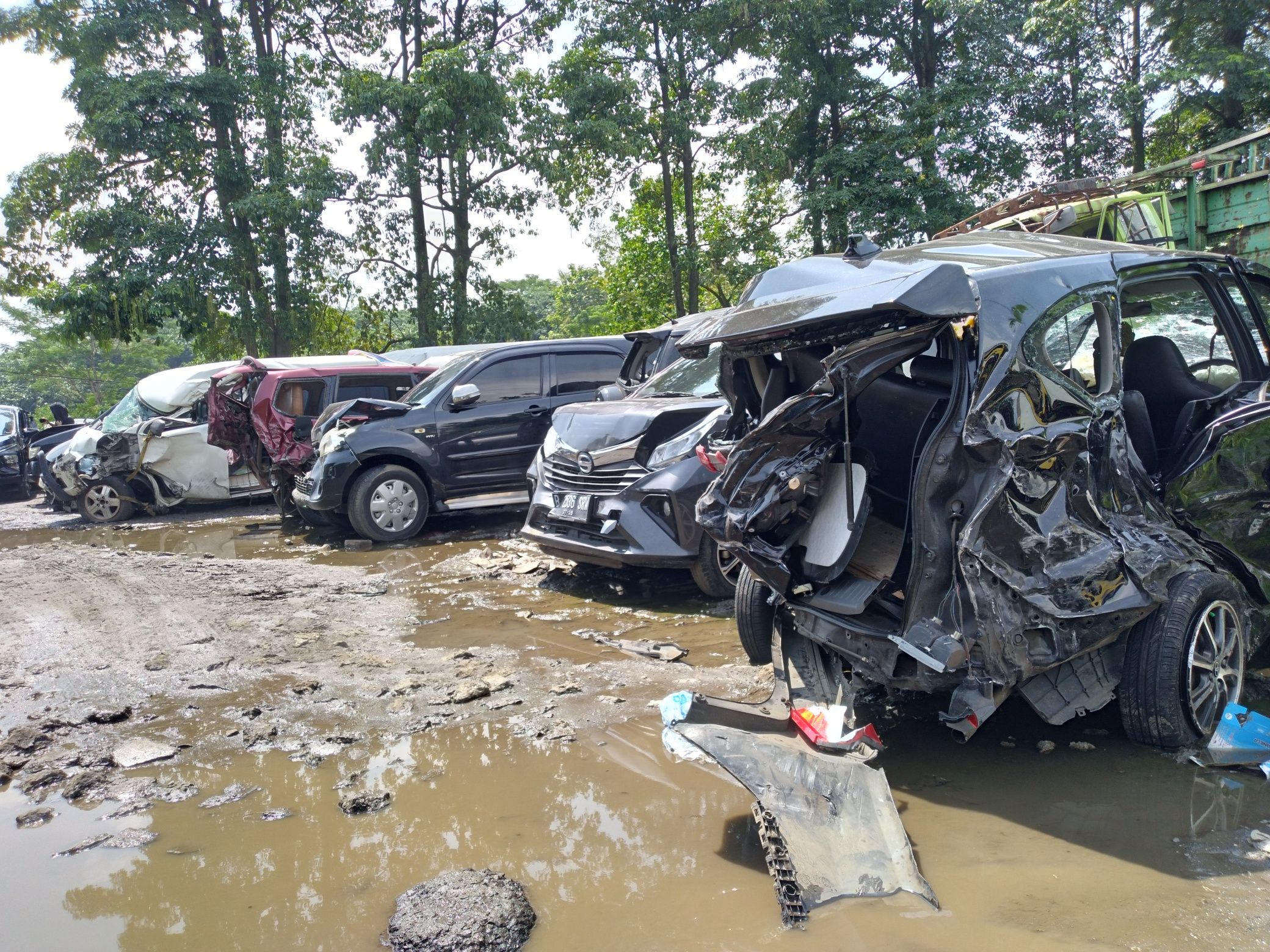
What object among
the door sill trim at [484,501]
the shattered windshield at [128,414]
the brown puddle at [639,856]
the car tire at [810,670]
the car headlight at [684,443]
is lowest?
the brown puddle at [639,856]

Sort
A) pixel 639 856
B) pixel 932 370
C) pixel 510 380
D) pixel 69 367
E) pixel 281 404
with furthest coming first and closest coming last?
pixel 69 367, pixel 281 404, pixel 510 380, pixel 932 370, pixel 639 856

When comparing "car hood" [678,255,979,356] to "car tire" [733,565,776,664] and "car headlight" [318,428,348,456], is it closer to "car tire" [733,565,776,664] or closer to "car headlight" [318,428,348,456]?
"car tire" [733,565,776,664]

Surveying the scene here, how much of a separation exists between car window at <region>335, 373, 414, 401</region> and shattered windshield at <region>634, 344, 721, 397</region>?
4.96 m

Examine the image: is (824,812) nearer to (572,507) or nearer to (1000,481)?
(1000,481)

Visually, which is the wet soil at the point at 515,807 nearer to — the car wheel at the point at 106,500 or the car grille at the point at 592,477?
the car grille at the point at 592,477

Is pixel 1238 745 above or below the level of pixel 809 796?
below

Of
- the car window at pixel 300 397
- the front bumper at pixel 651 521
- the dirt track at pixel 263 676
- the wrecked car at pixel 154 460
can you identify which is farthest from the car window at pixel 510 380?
the front bumper at pixel 651 521

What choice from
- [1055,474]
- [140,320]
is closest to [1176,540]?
[1055,474]

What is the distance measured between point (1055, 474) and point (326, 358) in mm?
10770

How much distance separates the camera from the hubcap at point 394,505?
31.3 ft

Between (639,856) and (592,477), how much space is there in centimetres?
353

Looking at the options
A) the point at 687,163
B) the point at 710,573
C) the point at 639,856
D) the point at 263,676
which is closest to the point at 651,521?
the point at 710,573

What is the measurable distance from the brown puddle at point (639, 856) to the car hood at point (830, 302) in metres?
1.77

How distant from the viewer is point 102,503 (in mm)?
12289
